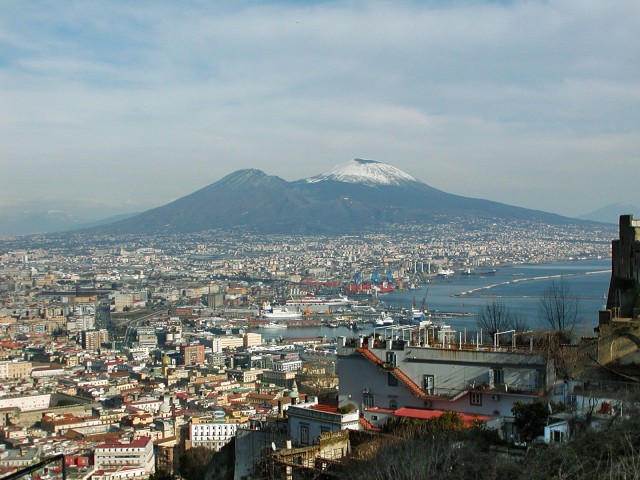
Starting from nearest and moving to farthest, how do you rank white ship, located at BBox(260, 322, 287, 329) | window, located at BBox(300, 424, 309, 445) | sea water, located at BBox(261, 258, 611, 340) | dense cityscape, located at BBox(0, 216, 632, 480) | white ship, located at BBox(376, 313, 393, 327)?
window, located at BBox(300, 424, 309, 445) < dense cityscape, located at BBox(0, 216, 632, 480) < sea water, located at BBox(261, 258, 611, 340) < white ship, located at BBox(376, 313, 393, 327) < white ship, located at BBox(260, 322, 287, 329)

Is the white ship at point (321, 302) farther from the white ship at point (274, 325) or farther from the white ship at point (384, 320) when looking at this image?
the white ship at point (384, 320)

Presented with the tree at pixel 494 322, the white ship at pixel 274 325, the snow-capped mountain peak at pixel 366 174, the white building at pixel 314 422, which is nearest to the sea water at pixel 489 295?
the white ship at pixel 274 325

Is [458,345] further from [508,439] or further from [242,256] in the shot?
[242,256]

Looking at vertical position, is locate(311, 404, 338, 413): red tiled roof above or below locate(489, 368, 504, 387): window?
below

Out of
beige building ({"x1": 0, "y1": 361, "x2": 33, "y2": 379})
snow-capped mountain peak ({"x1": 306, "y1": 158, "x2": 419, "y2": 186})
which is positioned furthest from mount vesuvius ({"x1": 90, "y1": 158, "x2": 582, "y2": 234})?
beige building ({"x1": 0, "y1": 361, "x2": 33, "y2": 379})

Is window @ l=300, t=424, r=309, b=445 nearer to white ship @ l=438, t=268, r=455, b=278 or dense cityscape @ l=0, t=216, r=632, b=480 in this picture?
dense cityscape @ l=0, t=216, r=632, b=480

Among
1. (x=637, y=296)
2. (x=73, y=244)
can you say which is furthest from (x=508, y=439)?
(x=73, y=244)

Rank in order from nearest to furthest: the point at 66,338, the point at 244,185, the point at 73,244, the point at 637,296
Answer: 1. the point at 637,296
2. the point at 66,338
3. the point at 73,244
4. the point at 244,185
